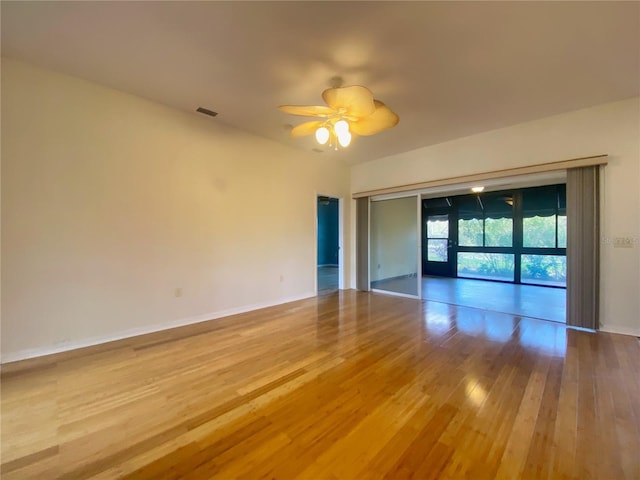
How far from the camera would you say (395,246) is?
5977 mm

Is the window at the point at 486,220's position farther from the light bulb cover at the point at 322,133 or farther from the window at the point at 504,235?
the light bulb cover at the point at 322,133

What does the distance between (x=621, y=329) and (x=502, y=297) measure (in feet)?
6.65

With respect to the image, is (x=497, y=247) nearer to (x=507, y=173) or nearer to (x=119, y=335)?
(x=507, y=173)

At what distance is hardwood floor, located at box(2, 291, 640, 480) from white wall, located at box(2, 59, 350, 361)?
45 centimetres

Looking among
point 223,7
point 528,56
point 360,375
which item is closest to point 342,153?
point 528,56

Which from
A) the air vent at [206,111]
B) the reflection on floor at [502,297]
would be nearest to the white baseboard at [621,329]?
the reflection on floor at [502,297]

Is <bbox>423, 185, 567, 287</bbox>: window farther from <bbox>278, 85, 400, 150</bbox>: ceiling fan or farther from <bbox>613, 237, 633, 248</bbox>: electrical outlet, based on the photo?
<bbox>278, 85, 400, 150</bbox>: ceiling fan

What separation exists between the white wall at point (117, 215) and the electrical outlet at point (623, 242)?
188 inches

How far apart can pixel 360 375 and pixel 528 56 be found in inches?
129

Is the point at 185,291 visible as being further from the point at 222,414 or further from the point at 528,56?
the point at 528,56

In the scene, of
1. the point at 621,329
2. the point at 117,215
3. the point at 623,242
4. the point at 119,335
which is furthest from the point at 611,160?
the point at 119,335

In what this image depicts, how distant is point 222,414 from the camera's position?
→ 1.81 meters

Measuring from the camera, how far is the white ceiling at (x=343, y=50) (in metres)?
1.98

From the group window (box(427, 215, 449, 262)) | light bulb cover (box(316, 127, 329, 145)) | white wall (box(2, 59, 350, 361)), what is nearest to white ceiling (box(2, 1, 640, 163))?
white wall (box(2, 59, 350, 361))
